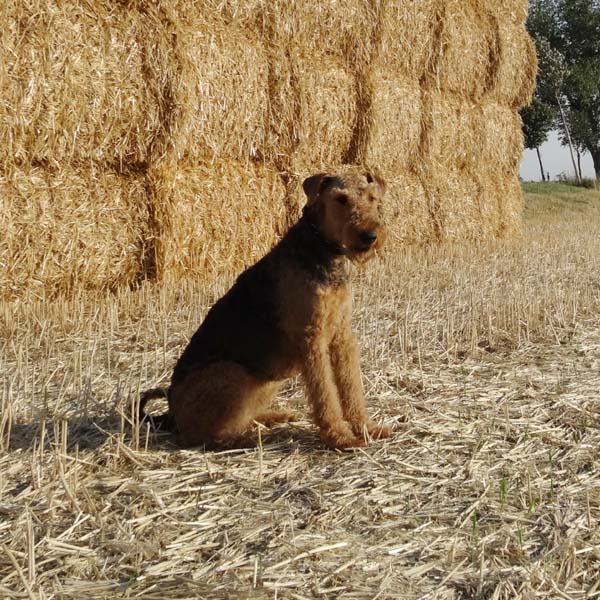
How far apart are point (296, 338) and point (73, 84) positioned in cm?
378

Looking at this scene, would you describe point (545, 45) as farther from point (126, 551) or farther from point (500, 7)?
point (126, 551)

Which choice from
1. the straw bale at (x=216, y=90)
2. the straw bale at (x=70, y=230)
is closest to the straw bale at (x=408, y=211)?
the straw bale at (x=216, y=90)

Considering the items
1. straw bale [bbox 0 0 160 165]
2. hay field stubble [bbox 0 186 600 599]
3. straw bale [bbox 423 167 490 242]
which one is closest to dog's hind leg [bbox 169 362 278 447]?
hay field stubble [bbox 0 186 600 599]

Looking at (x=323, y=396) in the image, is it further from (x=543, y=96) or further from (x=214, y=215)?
(x=543, y=96)

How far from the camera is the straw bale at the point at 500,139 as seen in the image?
38.3 ft

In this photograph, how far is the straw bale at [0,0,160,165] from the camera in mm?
5754

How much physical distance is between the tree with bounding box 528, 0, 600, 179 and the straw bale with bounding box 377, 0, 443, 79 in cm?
2589

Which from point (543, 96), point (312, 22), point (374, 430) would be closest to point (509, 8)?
point (312, 22)

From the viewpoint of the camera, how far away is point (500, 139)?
1217 centimetres

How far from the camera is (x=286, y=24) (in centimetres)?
796

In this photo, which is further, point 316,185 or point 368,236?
point 316,185

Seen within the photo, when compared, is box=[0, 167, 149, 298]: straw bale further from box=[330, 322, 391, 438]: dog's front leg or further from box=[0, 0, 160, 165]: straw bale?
box=[330, 322, 391, 438]: dog's front leg

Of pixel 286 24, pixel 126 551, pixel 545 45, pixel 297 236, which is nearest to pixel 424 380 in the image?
pixel 297 236

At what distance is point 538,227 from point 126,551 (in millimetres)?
14900
